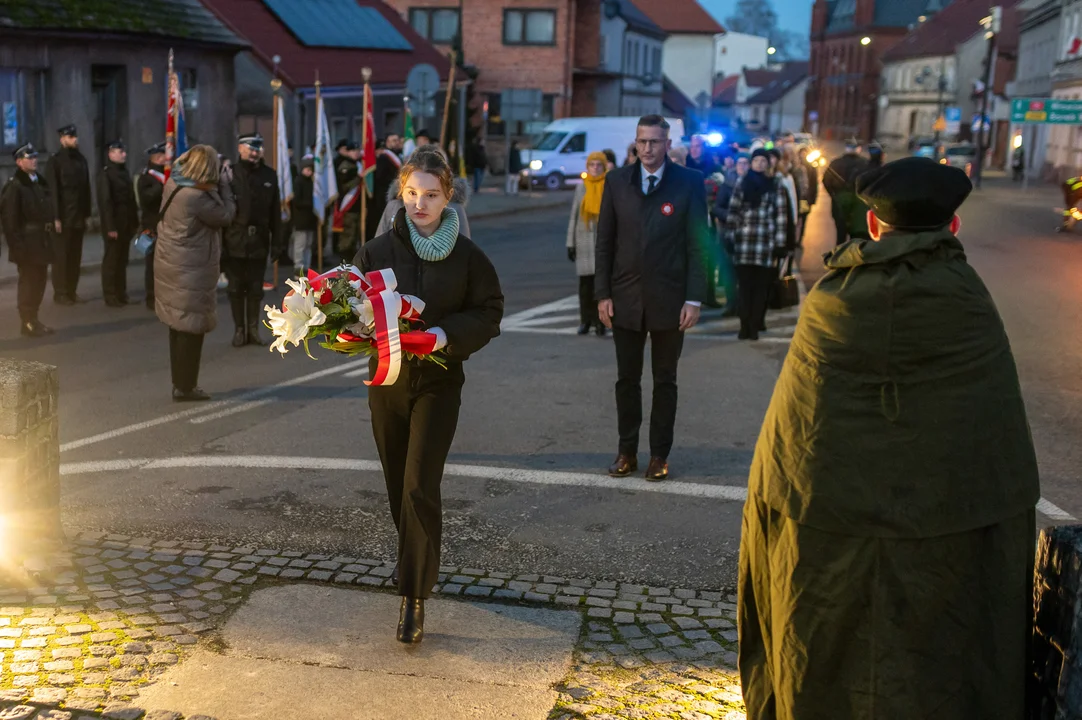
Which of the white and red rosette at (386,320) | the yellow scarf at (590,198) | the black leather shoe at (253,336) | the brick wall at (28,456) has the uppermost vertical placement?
the white and red rosette at (386,320)

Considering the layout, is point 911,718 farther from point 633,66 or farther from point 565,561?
point 633,66

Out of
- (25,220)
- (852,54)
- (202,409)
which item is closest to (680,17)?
(852,54)

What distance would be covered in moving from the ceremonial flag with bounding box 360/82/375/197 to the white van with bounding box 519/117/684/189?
1062 inches

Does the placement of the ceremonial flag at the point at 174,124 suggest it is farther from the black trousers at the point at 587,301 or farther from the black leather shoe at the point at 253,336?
the black trousers at the point at 587,301

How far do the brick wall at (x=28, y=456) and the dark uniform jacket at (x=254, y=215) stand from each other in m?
6.56

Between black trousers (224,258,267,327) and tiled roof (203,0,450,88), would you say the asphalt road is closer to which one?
black trousers (224,258,267,327)

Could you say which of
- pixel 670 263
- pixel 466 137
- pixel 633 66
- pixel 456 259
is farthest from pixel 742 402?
pixel 633 66

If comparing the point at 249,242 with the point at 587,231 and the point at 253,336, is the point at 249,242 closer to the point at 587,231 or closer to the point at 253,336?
the point at 253,336

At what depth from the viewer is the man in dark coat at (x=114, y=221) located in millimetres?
15312

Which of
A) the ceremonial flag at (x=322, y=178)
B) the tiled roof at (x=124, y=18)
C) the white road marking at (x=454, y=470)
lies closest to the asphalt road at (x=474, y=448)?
the white road marking at (x=454, y=470)

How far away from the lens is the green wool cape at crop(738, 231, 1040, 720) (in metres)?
3.51

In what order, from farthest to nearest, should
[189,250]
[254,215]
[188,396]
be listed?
[254,215]
[188,396]
[189,250]

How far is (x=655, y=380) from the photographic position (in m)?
7.98

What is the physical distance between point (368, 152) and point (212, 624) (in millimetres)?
13197
